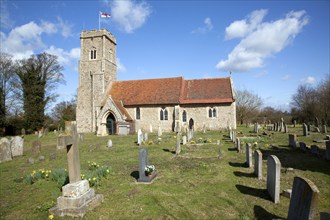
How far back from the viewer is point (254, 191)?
7133 mm

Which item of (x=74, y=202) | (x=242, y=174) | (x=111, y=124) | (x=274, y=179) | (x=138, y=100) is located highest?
(x=138, y=100)

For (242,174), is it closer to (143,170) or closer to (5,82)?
(143,170)

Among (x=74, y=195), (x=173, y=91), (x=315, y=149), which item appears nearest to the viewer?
(x=74, y=195)

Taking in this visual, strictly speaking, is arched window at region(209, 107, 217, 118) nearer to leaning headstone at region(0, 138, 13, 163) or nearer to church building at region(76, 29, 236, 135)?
church building at region(76, 29, 236, 135)

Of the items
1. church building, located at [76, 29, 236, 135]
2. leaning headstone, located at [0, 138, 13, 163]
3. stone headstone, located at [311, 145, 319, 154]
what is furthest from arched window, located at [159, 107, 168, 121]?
stone headstone, located at [311, 145, 319, 154]

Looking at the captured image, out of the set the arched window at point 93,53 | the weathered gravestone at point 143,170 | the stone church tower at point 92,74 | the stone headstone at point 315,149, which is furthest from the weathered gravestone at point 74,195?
Answer: the arched window at point 93,53

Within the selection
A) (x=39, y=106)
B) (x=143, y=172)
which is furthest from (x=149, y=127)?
(x=143, y=172)

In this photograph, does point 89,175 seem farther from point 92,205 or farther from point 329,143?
point 329,143

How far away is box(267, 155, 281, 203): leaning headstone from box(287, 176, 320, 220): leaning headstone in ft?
5.74

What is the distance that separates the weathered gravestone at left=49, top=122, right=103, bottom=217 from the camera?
565 cm

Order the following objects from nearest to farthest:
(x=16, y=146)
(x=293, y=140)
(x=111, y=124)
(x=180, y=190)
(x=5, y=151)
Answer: (x=180, y=190) → (x=5, y=151) → (x=293, y=140) → (x=16, y=146) → (x=111, y=124)

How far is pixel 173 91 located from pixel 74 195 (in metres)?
25.2

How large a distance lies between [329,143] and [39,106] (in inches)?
1457

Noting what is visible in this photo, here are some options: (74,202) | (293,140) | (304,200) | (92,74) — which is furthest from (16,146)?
(92,74)
